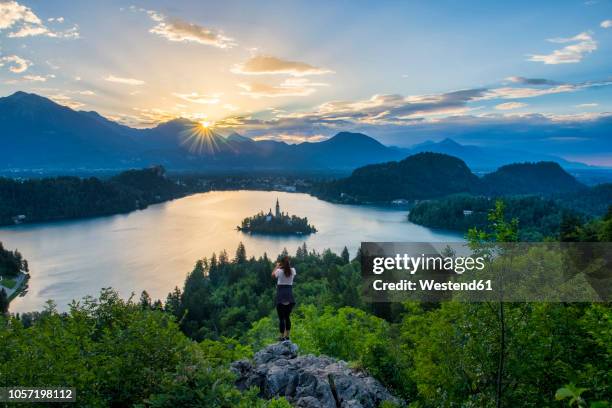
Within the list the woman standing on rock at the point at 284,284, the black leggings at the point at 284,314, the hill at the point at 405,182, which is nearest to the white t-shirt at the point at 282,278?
the woman standing on rock at the point at 284,284

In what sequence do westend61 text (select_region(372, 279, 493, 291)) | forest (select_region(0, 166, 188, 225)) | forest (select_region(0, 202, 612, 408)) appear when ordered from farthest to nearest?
1. forest (select_region(0, 166, 188, 225))
2. westend61 text (select_region(372, 279, 493, 291))
3. forest (select_region(0, 202, 612, 408))

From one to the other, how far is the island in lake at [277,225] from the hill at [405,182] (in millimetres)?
59595

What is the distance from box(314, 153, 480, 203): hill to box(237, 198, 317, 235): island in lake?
5959cm

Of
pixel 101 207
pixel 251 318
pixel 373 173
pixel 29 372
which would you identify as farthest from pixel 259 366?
pixel 373 173

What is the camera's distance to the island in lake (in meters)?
97.7

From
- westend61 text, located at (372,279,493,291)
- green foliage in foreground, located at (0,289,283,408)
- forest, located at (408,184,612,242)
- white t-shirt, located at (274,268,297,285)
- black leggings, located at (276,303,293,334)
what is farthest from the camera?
forest, located at (408,184,612,242)

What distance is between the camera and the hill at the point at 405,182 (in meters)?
163

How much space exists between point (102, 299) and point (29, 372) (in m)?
2.30

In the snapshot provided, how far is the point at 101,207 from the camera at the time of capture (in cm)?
12975

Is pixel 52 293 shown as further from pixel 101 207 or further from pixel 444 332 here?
pixel 101 207

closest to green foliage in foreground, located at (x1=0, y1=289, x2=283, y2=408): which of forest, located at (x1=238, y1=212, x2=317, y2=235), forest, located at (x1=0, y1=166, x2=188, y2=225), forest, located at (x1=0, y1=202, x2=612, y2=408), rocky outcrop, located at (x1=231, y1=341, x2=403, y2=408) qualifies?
forest, located at (x1=0, y1=202, x2=612, y2=408)

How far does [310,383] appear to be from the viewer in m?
7.70

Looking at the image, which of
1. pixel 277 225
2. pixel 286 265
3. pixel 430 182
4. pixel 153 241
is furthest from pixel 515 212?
pixel 286 265

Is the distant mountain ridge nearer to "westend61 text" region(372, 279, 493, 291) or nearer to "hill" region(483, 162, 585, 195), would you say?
"hill" region(483, 162, 585, 195)
